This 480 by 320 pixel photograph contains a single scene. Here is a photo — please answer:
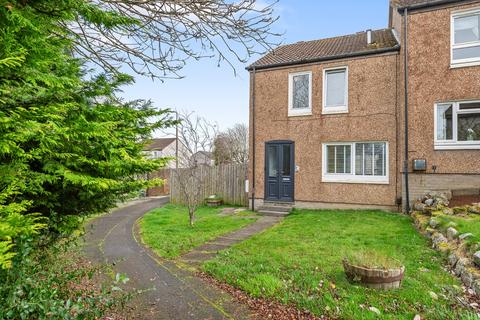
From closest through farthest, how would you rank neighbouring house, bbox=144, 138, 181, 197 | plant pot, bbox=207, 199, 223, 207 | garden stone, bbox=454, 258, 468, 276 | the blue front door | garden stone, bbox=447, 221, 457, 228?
neighbouring house, bbox=144, 138, 181, 197 < garden stone, bbox=454, 258, 468, 276 < garden stone, bbox=447, 221, 457, 228 < the blue front door < plant pot, bbox=207, 199, 223, 207

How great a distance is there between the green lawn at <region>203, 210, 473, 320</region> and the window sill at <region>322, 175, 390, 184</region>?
263 centimetres

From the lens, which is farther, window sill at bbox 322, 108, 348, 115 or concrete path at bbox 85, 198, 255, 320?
window sill at bbox 322, 108, 348, 115

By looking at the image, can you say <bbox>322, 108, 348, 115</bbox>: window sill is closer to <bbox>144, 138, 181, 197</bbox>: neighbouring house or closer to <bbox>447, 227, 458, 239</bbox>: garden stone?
<bbox>144, 138, 181, 197</bbox>: neighbouring house

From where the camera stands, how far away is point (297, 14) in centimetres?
573

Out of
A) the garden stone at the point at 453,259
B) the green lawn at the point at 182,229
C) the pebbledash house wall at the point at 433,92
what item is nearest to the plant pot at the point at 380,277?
the garden stone at the point at 453,259

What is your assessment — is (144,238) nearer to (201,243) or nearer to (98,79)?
(201,243)

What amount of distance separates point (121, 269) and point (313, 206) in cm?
876

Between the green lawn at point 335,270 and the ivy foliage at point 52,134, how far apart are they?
297 cm

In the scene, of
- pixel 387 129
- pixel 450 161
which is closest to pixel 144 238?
pixel 387 129

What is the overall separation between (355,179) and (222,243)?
6.76m

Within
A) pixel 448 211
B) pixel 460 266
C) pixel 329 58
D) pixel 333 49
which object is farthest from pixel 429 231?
pixel 333 49

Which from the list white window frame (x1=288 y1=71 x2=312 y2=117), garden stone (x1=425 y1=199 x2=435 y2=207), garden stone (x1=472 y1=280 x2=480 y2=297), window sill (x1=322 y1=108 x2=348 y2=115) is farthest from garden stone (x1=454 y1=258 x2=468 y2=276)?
white window frame (x1=288 y1=71 x2=312 y2=117)

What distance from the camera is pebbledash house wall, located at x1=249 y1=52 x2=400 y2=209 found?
1241 centimetres

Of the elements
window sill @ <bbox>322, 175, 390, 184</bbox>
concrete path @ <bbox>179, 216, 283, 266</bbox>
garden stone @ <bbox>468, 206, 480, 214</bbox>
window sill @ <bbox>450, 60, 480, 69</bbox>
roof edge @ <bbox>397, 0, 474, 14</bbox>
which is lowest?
concrete path @ <bbox>179, 216, 283, 266</bbox>
